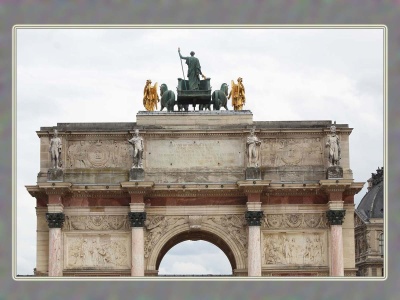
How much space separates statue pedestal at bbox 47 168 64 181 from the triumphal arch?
0.04 metres

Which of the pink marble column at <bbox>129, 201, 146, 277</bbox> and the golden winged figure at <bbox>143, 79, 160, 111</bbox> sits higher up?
the golden winged figure at <bbox>143, 79, 160, 111</bbox>

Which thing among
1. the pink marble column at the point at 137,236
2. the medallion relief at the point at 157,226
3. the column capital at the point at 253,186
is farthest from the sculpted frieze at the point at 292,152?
the pink marble column at the point at 137,236

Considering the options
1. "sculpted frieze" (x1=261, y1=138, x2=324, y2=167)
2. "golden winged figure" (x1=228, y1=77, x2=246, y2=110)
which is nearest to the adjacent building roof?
"sculpted frieze" (x1=261, y1=138, x2=324, y2=167)

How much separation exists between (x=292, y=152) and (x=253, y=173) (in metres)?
2.06

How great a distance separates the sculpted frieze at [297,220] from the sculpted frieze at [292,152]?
1.98 m

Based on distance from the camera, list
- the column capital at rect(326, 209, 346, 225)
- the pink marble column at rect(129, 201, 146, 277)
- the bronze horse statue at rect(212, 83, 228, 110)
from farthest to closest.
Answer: the bronze horse statue at rect(212, 83, 228, 110)
the column capital at rect(326, 209, 346, 225)
the pink marble column at rect(129, 201, 146, 277)

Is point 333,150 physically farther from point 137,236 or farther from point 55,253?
point 55,253

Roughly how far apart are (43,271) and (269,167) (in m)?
9.30

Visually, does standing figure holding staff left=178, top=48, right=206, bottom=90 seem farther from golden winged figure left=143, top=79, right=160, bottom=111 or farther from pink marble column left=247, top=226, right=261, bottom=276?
pink marble column left=247, top=226, right=261, bottom=276

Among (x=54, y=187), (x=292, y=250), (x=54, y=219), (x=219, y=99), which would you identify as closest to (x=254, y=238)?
(x=292, y=250)

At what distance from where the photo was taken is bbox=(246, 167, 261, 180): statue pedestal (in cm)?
4109

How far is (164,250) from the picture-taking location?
140 ft

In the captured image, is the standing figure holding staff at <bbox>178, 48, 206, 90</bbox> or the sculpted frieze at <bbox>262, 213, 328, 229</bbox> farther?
the standing figure holding staff at <bbox>178, 48, 206, 90</bbox>

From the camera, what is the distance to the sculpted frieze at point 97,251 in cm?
4109
